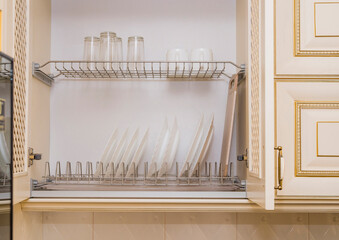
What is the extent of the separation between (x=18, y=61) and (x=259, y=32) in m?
0.71

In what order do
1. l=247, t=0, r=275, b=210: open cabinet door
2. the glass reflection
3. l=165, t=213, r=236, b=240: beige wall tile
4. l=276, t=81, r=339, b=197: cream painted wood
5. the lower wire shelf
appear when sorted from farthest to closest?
l=165, t=213, r=236, b=240: beige wall tile
the lower wire shelf
l=276, t=81, r=339, b=197: cream painted wood
l=247, t=0, r=275, b=210: open cabinet door
the glass reflection

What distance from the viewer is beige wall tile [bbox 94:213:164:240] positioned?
1.49 meters

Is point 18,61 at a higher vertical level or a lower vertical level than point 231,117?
higher

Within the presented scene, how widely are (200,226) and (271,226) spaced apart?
277 millimetres

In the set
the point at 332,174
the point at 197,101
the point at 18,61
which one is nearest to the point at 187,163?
the point at 197,101

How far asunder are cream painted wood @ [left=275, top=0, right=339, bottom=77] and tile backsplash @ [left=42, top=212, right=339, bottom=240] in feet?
2.09

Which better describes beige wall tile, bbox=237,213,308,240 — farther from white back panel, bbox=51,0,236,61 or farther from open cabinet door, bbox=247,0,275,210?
white back panel, bbox=51,0,236,61

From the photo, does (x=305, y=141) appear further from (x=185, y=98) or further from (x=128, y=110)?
(x=128, y=110)

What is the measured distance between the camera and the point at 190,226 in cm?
149

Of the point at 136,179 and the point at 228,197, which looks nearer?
the point at 228,197

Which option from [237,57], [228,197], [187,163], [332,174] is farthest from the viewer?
[237,57]

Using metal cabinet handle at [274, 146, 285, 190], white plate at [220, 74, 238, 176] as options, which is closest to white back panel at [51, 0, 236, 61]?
white plate at [220, 74, 238, 176]

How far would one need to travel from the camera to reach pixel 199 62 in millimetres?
1294

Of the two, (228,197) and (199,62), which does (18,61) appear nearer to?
(199,62)
